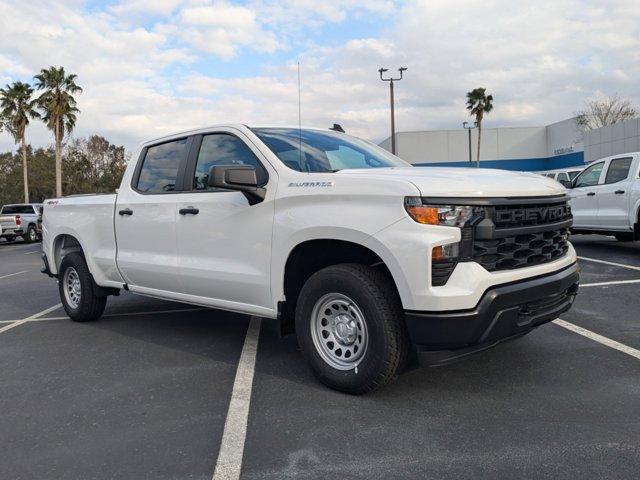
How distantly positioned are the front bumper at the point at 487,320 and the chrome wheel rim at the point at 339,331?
438 millimetres

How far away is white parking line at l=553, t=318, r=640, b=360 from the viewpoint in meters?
4.65

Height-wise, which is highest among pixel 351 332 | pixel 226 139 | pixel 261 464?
pixel 226 139

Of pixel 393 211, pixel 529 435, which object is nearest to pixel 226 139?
pixel 393 211

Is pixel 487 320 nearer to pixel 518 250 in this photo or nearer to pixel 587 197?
pixel 518 250

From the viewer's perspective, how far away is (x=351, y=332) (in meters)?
3.86

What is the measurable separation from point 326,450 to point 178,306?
15.4 ft

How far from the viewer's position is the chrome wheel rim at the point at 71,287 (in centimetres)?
659

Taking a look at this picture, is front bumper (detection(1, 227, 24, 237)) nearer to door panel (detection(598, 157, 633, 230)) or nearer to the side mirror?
door panel (detection(598, 157, 633, 230))

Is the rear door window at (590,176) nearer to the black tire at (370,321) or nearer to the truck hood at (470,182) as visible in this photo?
the truck hood at (470,182)

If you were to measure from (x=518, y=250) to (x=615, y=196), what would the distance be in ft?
26.2

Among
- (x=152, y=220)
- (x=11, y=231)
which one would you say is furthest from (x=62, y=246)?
(x=11, y=231)

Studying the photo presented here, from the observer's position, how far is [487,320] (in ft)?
11.2

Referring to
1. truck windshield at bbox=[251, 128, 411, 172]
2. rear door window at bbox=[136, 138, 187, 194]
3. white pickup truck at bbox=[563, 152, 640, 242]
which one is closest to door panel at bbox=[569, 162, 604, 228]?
white pickup truck at bbox=[563, 152, 640, 242]

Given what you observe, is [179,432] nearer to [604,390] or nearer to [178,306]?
[604,390]
